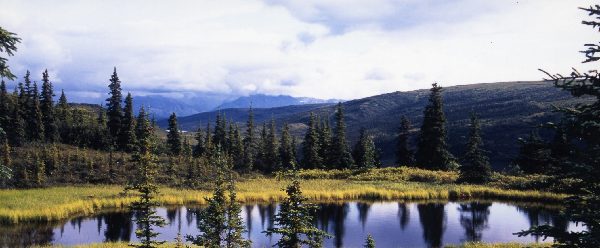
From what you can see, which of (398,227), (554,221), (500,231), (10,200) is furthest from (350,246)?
(10,200)

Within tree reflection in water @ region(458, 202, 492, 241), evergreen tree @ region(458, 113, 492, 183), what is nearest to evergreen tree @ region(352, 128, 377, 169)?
evergreen tree @ region(458, 113, 492, 183)

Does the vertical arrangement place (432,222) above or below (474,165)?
below

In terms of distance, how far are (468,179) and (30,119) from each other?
69718 mm

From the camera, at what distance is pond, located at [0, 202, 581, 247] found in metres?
32.1

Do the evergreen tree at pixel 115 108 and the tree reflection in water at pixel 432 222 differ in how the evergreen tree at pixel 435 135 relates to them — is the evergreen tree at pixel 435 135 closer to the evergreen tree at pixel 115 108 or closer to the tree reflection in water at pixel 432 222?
the tree reflection in water at pixel 432 222

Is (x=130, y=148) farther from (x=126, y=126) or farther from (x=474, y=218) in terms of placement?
(x=474, y=218)

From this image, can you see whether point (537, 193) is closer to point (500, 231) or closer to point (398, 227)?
point (500, 231)

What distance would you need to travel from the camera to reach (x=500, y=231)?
1380 inches

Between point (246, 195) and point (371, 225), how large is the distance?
1568cm

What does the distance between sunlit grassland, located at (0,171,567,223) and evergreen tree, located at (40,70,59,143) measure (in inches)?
1282

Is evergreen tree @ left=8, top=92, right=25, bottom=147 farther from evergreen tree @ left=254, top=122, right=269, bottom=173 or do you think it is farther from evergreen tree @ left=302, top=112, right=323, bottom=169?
evergreen tree @ left=302, top=112, right=323, bottom=169

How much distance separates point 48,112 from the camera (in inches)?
3268

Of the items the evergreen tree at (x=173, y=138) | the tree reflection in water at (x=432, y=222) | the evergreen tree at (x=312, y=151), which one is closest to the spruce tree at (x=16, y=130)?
the evergreen tree at (x=173, y=138)

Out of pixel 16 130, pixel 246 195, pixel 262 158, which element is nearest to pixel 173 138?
pixel 262 158
